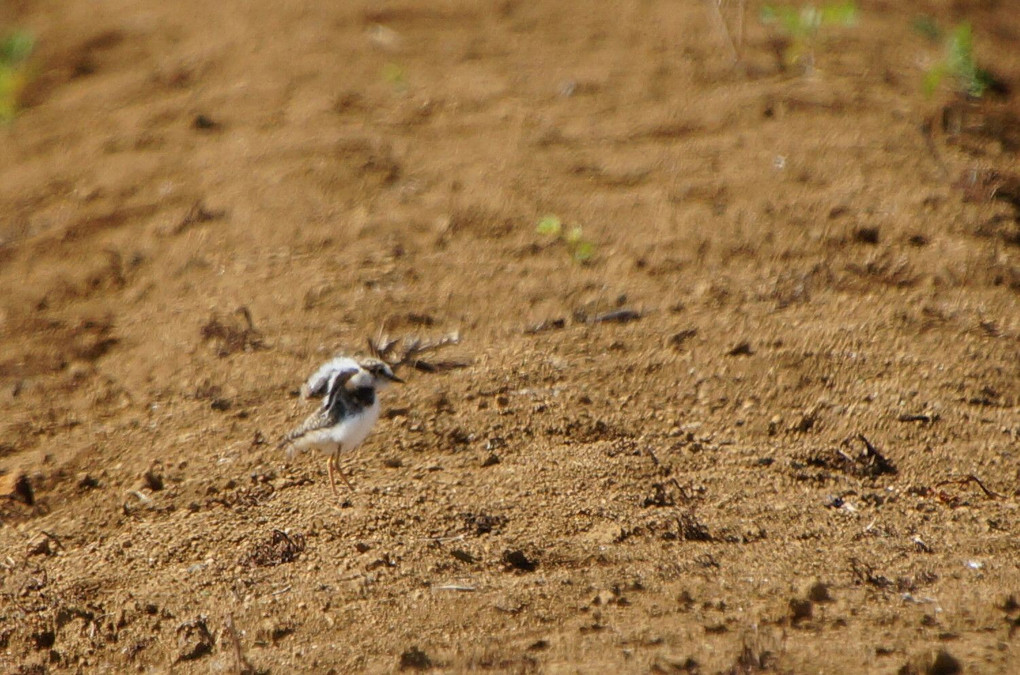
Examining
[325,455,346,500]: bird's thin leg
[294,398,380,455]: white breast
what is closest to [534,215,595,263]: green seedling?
[294,398,380,455]: white breast

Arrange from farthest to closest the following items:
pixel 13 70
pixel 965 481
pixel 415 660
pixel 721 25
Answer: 1. pixel 13 70
2. pixel 721 25
3. pixel 965 481
4. pixel 415 660

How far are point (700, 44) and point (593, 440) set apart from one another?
4.33 metres

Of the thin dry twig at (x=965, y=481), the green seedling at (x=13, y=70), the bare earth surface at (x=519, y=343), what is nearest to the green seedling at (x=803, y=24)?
the bare earth surface at (x=519, y=343)

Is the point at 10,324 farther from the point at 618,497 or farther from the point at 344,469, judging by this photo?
the point at 618,497

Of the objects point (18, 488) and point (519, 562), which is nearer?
point (519, 562)

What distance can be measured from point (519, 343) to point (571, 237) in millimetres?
991

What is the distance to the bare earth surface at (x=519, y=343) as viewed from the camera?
4.63 m

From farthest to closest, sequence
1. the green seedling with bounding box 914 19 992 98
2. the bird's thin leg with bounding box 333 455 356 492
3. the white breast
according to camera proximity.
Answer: the green seedling with bounding box 914 19 992 98 → the bird's thin leg with bounding box 333 455 356 492 → the white breast

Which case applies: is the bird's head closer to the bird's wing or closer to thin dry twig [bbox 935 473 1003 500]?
the bird's wing

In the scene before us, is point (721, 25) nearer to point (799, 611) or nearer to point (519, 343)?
point (519, 343)

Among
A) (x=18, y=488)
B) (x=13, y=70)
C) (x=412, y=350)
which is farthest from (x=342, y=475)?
(x=13, y=70)

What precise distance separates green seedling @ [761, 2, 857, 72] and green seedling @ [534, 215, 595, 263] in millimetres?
2468

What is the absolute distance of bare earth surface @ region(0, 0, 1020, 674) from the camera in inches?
182

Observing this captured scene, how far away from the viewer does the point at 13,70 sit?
952cm
